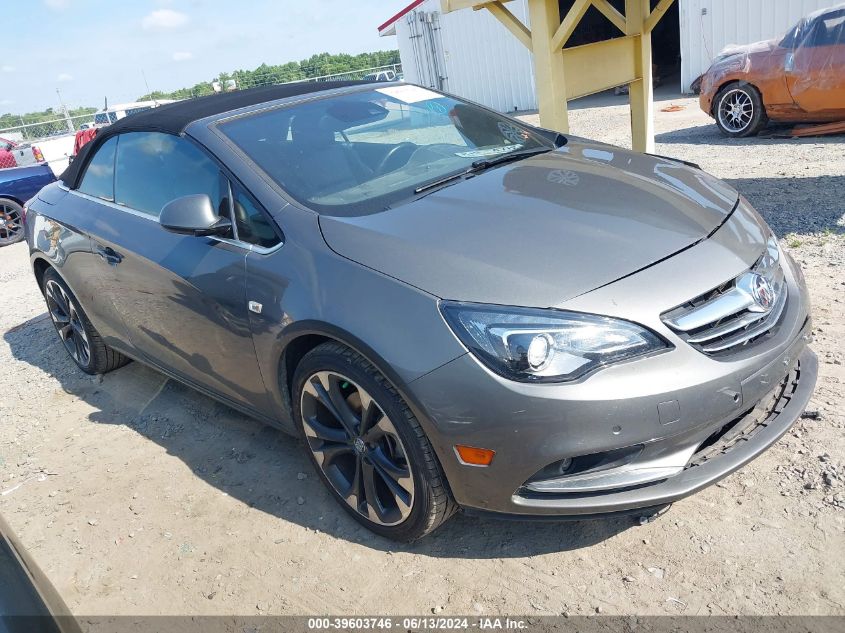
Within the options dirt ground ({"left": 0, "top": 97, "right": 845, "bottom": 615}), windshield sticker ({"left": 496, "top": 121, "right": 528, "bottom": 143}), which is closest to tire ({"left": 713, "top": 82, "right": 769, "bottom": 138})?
dirt ground ({"left": 0, "top": 97, "right": 845, "bottom": 615})

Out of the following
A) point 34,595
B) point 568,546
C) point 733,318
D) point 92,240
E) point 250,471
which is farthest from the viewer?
point 92,240

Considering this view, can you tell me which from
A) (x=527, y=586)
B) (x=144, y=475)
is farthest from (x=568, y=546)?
(x=144, y=475)

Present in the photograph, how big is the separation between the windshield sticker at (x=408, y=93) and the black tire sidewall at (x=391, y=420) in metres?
1.77

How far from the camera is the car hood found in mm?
2271

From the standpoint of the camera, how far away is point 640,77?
6.66m

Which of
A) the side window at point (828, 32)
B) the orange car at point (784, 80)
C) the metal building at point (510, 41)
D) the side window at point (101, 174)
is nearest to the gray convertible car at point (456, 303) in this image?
the side window at point (101, 174)

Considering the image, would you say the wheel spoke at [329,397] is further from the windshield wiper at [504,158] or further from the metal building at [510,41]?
the metal building at [510,41]

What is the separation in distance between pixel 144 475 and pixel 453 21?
1829 centimetres

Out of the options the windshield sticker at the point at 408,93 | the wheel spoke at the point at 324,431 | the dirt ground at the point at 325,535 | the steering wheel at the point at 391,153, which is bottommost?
the dirt ground at the point at 325,535

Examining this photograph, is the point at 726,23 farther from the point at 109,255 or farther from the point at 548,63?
the point at 109,255

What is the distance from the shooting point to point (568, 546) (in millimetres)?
2553

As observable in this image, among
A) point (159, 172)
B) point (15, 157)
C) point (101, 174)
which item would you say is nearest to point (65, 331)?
point (101, 174)

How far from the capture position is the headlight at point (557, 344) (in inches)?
83.6

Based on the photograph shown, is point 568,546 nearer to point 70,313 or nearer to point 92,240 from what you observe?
point 92,240
